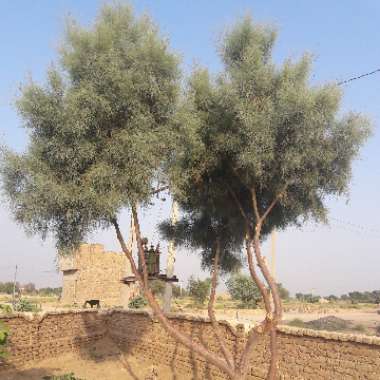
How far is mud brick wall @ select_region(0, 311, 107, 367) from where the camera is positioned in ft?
49.7

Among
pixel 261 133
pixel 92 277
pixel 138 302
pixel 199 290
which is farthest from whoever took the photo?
pixel 199 290

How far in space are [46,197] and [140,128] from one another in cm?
218

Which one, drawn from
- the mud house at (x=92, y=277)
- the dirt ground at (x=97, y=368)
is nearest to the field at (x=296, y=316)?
the mud house at (x=92, y=277)

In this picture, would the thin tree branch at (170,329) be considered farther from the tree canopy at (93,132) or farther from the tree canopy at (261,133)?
the tree canopy at (261,133)

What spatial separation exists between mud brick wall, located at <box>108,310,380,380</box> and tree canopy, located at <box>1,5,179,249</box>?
5188 millimetres

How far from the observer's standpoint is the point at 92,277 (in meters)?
34.7

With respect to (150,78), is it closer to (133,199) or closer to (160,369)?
(133,199)

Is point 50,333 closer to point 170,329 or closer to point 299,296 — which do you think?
point 170,329

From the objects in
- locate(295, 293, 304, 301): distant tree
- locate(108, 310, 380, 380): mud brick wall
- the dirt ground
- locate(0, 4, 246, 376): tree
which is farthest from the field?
locate(295, 293, 304, 301): distant tree

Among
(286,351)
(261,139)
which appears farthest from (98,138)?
(286,351)

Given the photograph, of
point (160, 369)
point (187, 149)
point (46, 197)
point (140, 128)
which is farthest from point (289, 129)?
point (160, 369)

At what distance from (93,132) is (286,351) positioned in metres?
6.86

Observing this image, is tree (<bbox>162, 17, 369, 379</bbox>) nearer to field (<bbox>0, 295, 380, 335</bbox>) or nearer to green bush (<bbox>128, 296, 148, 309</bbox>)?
field (<bbox>0, 295, 380, 335</bbox>)

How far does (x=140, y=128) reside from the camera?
8703 millimetres
